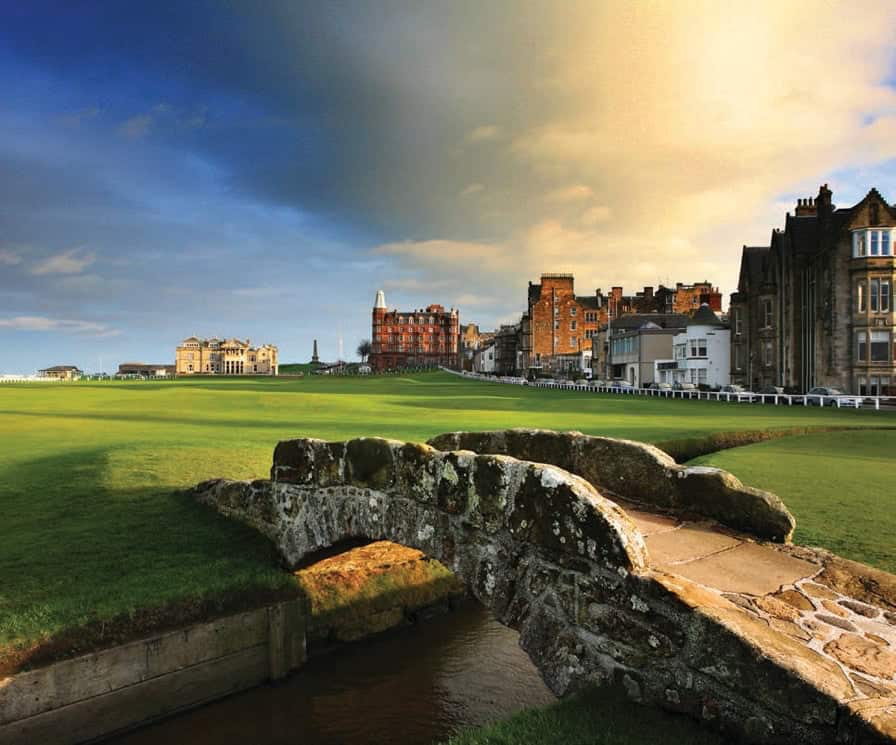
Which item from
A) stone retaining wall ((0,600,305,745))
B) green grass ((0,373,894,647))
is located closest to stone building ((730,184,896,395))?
green grass ((0,373,894,647))

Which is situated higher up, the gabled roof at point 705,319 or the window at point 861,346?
the gabled roof at point 705,319

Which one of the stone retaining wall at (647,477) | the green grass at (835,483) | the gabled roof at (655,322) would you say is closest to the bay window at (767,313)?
the gabled roof at (655,322)

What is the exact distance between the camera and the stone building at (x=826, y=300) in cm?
4506

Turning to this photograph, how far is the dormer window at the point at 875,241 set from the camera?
1777 inches

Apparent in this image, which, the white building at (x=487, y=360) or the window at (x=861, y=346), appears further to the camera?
the white building at (x=487, y=360)

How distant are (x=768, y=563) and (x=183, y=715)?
884cm

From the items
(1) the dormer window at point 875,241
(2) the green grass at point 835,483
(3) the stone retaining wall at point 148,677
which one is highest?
(1) the dormer window at point 875,241

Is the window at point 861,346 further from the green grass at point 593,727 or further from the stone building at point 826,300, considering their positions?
the green grass at point 593,727

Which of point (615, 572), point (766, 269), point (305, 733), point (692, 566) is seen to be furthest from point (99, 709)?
point (766, 269)

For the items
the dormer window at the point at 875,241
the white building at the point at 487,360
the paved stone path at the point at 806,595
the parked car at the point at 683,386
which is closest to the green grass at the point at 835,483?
the paved stone path at the point at 806,595

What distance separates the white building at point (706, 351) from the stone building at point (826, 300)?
4.75 meters

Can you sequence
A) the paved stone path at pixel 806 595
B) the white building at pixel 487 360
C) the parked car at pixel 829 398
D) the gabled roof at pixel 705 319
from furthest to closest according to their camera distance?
the white building at pixel 487 360
the gabled roof at pixel 705 319
the parked car at pixel 829 398
the paved stone path at pixel 806 595

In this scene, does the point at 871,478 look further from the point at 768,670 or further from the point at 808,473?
the point at 768,670

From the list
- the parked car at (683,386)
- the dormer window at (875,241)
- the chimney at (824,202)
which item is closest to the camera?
the dormer window at (875,241)
